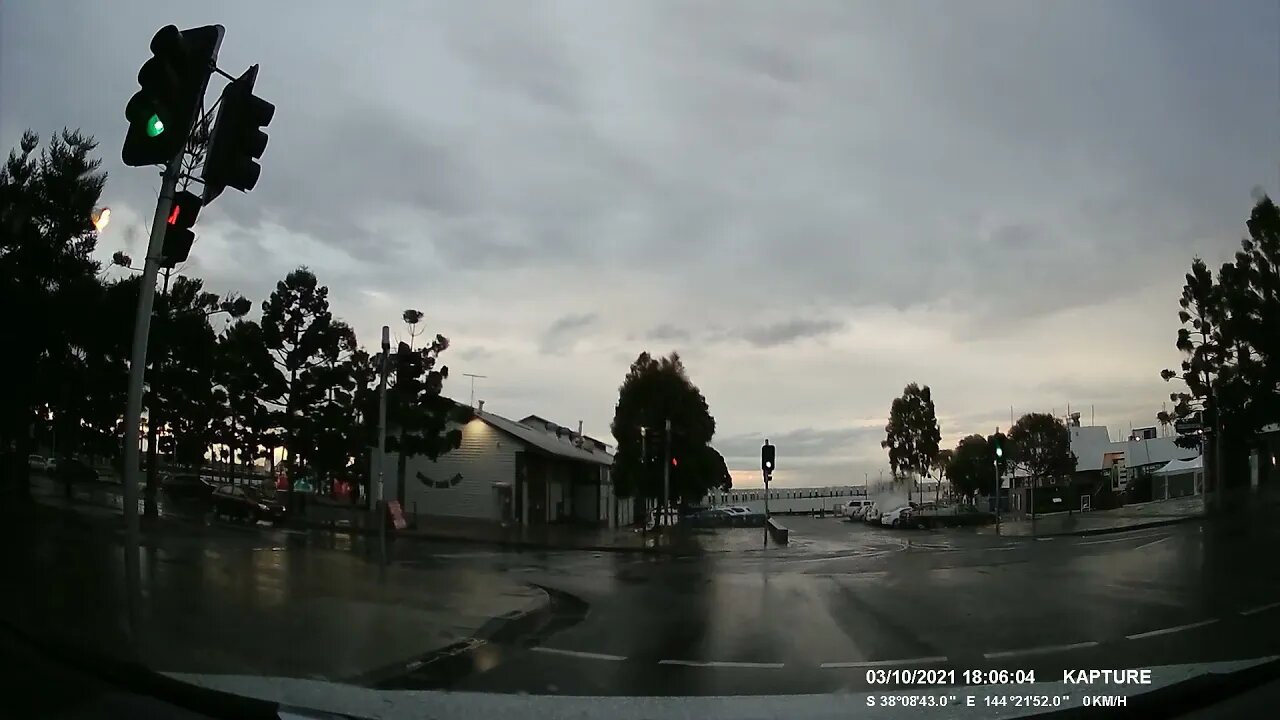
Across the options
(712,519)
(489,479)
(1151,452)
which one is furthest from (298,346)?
(1151,452)

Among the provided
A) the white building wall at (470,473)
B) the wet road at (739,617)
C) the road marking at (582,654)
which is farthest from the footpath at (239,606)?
the white building wall at (470,473)

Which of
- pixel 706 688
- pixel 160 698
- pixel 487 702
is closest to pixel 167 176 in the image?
pixel 160 698

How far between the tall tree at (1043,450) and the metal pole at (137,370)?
6287cm

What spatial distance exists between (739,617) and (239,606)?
598 centimetres

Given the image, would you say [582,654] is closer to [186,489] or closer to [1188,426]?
[1188,426]

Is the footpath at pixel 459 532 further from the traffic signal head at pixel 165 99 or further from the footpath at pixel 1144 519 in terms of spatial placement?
the traffic signal head at pixel 165 99

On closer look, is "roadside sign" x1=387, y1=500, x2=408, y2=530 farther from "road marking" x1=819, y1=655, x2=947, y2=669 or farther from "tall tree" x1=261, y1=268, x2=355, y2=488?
"road marking" x1=819, y1=655, x2=947, y2=669

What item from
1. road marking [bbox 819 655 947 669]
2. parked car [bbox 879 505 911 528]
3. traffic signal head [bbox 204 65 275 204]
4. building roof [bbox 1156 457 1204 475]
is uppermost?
traffic signal head [bbox 204 65 275 204]

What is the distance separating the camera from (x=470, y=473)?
1767 inches

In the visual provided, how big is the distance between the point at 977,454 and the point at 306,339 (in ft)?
231

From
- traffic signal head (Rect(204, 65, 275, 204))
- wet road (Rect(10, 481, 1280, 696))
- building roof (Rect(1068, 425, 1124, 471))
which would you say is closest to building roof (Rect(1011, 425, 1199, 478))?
building roof (Rect(1068, 425, 1124, 471))

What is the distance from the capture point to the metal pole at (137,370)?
6.48 metres

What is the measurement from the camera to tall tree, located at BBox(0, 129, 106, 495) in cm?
1384

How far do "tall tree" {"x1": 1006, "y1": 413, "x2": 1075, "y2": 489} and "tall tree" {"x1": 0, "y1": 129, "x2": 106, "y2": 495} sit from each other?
60.2 m
